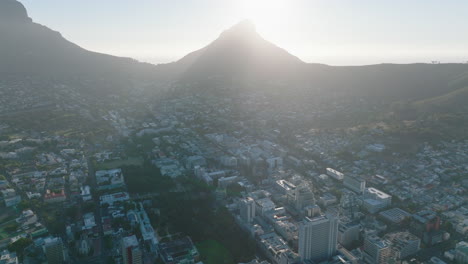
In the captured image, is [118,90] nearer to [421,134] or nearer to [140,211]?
[140,211]

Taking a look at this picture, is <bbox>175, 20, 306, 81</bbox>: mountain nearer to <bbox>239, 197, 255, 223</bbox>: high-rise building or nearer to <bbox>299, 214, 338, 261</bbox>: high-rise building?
<bbox>239, 197, 255, 223</bbox>: high-rise building

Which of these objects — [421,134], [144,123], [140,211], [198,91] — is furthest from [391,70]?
[140,211]

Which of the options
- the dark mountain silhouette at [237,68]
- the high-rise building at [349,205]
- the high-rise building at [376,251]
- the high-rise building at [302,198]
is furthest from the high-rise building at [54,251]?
the dark mountain silhouette at [237,68]

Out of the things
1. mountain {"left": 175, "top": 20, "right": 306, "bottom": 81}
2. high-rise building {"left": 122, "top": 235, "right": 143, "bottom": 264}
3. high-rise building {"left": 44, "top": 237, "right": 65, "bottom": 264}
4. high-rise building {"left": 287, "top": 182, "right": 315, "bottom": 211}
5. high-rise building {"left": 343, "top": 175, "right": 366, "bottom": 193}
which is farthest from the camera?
mountain {"left": 175, "top": 20, "right": 306, "bottom": 81}

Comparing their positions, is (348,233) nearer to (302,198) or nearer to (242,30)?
(302,198)

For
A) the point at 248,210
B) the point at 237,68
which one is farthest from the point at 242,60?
the point at 248,210

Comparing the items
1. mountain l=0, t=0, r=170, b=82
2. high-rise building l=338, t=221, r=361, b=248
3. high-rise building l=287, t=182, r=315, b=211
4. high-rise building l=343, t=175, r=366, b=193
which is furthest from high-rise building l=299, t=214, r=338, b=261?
mountain l=0, t=0, r=170, b=82
